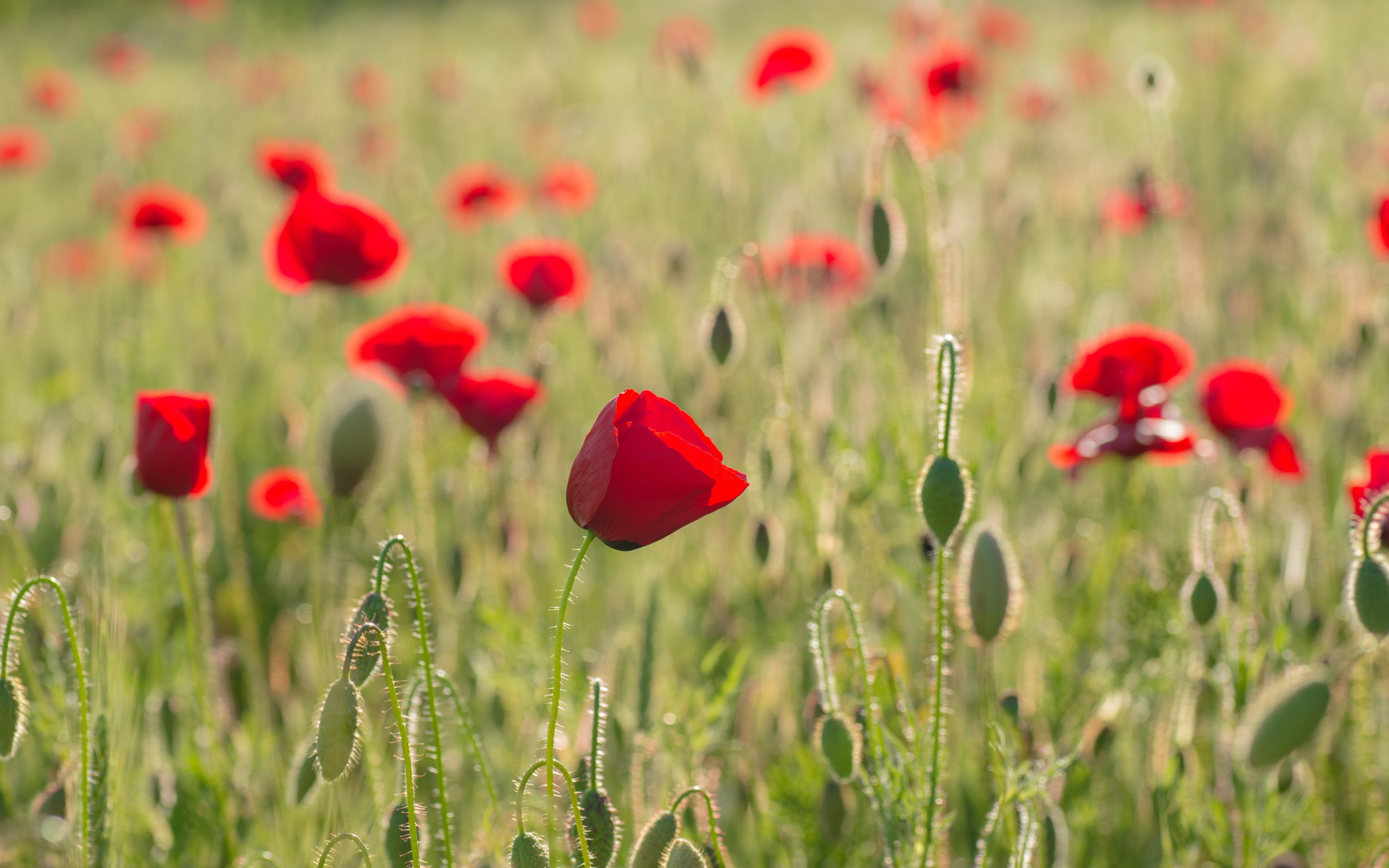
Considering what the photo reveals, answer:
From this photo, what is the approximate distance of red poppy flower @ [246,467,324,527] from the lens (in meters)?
1.92

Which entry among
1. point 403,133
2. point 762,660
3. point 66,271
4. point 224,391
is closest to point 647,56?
point 403,133

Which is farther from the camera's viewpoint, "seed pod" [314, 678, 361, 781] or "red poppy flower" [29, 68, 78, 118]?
"red poppy flower" [29, 68, 78, 118]

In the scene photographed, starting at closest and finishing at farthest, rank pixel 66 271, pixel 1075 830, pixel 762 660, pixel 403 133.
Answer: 1. pixel 1075 830
2. pixel 762 660
3. pixel 66 271
4. pixel 403 133

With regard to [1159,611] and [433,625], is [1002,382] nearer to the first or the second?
[1159,611]

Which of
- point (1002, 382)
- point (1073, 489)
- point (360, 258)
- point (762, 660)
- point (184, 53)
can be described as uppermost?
point (184, 53)

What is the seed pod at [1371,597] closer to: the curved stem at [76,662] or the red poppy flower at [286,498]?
the curved stem at [76,662]

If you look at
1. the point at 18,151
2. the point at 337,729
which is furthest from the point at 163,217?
the point at 337,729

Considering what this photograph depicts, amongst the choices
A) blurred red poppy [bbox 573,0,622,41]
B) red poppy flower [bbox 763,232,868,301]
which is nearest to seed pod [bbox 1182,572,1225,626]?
red poppy flower [bbox 763,232,868,301]

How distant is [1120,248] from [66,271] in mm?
3463

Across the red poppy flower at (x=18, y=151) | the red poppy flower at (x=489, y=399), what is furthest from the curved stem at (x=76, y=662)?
the red poppy flower at (x=18, y=151)

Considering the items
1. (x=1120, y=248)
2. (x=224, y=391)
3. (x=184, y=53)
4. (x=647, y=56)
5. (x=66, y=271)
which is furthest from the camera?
(x=184, y=53)

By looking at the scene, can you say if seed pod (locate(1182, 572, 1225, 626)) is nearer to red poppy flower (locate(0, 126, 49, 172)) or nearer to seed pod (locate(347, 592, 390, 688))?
seed pod (locate(347, 592, 390, 688))

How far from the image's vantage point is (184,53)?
432 inches

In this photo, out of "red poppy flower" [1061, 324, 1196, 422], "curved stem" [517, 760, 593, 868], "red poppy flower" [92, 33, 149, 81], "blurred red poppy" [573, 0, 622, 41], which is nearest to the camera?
"curved stem" [517, 760, 593, 868]
